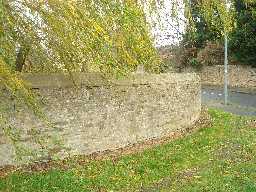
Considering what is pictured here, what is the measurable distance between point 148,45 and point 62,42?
6.88 feet

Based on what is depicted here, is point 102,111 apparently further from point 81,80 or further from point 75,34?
point 75,34

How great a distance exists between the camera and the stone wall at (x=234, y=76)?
46.3 metres

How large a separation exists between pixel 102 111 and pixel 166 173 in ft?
9.90

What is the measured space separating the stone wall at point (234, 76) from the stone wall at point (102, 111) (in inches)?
1089

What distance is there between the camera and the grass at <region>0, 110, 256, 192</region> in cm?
1166

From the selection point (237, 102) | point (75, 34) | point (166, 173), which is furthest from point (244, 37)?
point (75, 34)

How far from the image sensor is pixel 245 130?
20.2 metres

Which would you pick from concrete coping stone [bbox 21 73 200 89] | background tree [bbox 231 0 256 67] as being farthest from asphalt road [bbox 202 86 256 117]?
concrete coping stone [bbox 21 73 200 89]

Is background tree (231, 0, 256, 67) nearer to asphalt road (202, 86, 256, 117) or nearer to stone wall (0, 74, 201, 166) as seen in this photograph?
asphalt road (202, 86, 256, 117)

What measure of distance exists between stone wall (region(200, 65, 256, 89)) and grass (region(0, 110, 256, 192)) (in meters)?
29.7

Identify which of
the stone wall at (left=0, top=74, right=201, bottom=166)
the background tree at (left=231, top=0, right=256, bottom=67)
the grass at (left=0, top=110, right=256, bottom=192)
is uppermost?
the background tree at (left=231, top=0, right=256, bottom=67)

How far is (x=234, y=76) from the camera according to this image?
48.3 m

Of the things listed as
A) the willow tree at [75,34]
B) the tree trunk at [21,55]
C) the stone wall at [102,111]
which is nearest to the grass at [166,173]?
the stone wall at [102,111]

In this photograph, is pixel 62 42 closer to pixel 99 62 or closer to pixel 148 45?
pixel 99 62
